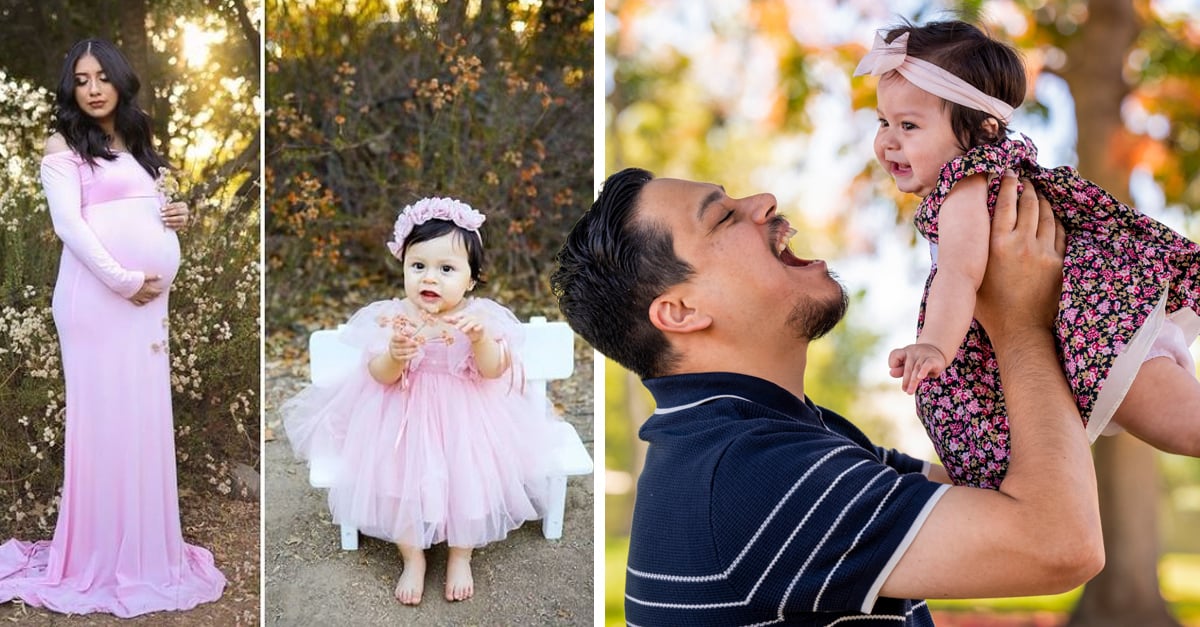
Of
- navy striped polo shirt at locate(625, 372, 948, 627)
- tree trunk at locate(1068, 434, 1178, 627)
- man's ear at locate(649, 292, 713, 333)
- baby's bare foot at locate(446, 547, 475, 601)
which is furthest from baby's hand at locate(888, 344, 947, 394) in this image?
tree trunk at locate(1068, 434, 1178, 627)

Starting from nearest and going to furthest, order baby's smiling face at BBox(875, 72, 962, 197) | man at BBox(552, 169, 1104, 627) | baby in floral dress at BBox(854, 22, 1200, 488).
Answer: man at BBox(552, 169, 1104, 627) → baby in floral dress at BBox(854, 22, 1200, 488) → baby's smiling face at BBox(875, 72, 962, 197)

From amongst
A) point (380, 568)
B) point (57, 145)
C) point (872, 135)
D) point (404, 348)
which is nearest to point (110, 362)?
point (57, 145)

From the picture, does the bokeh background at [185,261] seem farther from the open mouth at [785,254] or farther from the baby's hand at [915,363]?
the baby's hand at [915,363]

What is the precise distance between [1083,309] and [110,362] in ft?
6.68

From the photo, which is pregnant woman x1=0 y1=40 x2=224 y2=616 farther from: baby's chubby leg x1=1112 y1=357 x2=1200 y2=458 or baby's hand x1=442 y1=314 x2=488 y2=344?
baby's chubby leg x1=1112 y1=357 x2=1200 y2=458

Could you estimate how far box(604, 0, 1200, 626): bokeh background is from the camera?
173 inches

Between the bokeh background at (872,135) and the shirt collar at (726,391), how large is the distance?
1.85 metres

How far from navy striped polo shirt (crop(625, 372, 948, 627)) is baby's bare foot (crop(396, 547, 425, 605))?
107cm

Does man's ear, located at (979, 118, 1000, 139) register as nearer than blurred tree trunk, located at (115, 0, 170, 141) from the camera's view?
Yes

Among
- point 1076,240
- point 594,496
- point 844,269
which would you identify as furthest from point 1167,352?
point 844,269

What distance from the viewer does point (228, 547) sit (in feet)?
8.84

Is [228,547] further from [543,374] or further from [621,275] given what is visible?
[621,275]

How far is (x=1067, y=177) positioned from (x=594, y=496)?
1415 mm

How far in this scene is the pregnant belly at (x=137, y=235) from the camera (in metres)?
2.54
